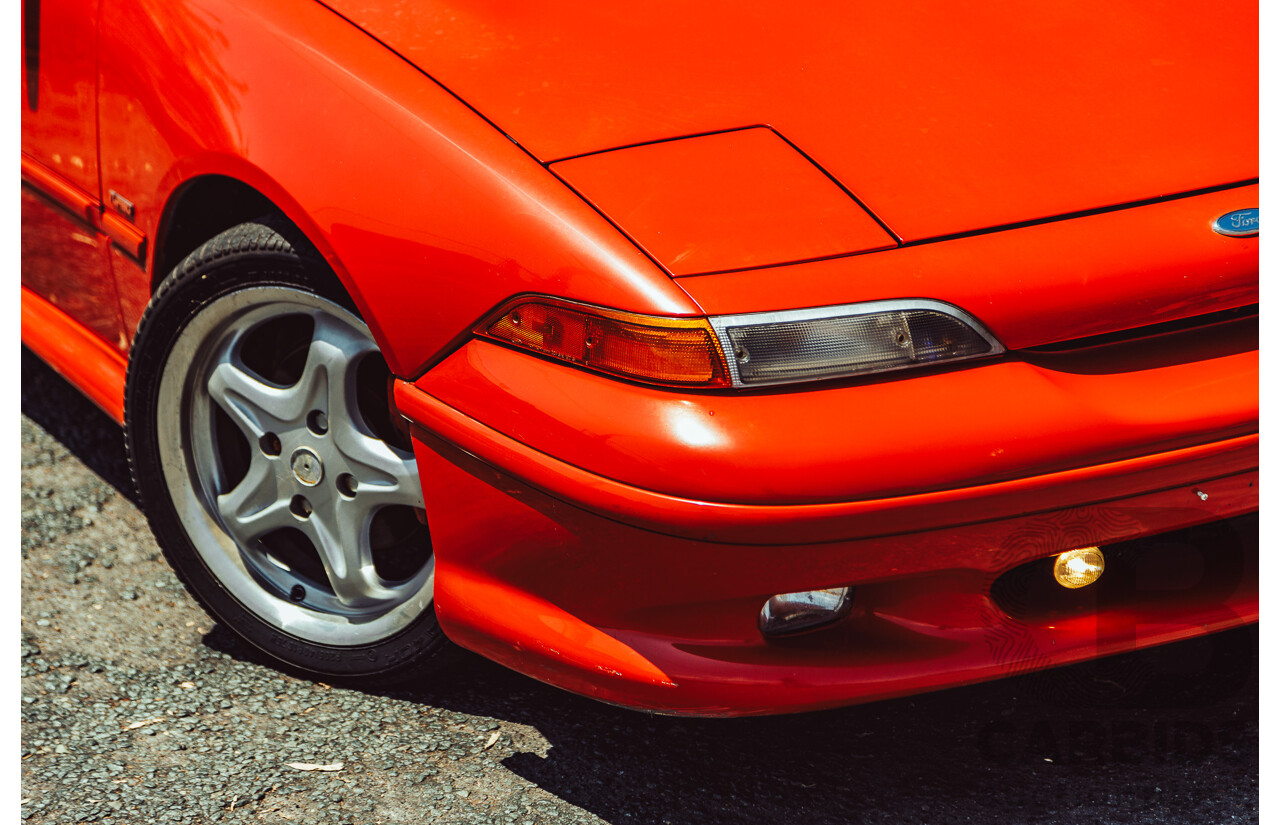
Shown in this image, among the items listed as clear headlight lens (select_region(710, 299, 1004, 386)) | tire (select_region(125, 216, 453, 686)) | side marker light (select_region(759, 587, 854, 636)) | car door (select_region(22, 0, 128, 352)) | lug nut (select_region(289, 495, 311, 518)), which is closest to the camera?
clear headlight lens (select_region(710, 299, 1004, 386))

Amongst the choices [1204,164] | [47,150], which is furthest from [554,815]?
[47,150]

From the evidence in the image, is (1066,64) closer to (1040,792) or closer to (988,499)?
(988,499)

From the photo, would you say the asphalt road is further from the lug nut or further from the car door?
the car door

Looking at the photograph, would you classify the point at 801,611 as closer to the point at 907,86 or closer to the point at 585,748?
the point at 585,748

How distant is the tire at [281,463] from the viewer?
2240mm

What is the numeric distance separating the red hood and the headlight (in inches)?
6.2

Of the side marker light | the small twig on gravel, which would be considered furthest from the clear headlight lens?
the small twig on gravel

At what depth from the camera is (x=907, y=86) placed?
6.77ft

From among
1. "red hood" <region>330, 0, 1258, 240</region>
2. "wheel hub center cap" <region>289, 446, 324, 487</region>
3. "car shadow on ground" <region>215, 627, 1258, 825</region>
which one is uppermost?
"red hood" <region>330, 0, 1258, 240</region>

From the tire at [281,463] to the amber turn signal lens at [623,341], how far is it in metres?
0.45

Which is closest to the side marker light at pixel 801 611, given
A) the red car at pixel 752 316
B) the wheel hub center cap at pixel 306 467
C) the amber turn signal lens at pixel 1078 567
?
the red car at pixel 752 316

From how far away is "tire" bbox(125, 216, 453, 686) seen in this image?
224 cm

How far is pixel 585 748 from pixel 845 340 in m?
0.94

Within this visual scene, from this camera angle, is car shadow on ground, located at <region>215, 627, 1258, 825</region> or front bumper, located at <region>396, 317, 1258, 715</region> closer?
front bumper, located at <region>396, 317, 1258, 715</region>
